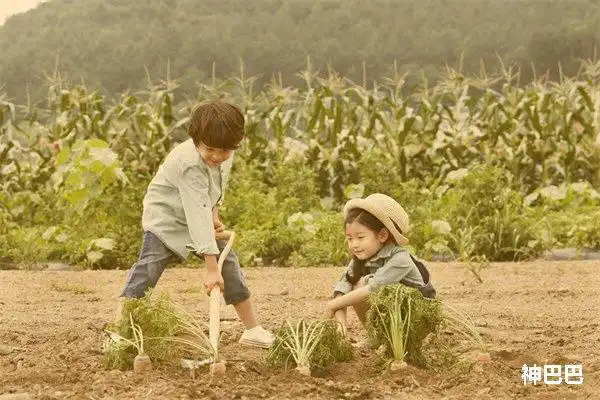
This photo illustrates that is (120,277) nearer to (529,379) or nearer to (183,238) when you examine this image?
(183,238)

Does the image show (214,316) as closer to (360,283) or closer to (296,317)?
(360,283)

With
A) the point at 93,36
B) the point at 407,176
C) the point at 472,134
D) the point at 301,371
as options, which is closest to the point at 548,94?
the point at 472,134

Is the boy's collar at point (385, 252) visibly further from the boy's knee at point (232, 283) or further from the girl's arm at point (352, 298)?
the boy's knee at point (232, 283)

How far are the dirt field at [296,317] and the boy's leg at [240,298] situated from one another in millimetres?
82

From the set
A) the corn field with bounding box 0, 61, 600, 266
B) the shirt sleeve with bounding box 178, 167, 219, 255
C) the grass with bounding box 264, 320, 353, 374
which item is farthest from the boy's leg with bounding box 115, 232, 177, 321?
the corn field with bounding box 0, 61, 600, 266

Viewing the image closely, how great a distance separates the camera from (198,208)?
4.24m

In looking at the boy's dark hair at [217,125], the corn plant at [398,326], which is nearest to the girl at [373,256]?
the corn plant at [398,326]

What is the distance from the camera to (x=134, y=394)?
3.51m

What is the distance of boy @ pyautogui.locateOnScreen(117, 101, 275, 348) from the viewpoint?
165 inches

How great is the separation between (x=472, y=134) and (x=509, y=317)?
571cm

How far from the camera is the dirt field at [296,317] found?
3639mm

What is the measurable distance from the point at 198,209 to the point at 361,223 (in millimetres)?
732

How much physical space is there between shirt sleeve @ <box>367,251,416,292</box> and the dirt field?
1.12 ft

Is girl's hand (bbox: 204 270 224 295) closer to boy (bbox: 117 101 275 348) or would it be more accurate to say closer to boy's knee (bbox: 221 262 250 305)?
boy (bbox: 117 101 275 348)
